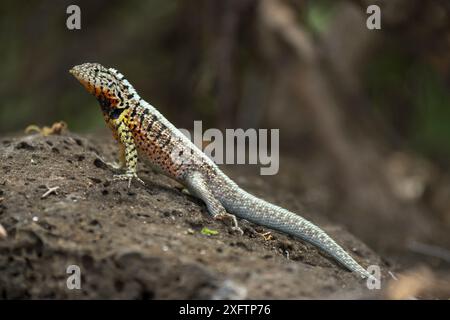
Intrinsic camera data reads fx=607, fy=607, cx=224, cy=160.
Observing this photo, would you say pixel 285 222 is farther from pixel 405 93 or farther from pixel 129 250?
pixel 405 93

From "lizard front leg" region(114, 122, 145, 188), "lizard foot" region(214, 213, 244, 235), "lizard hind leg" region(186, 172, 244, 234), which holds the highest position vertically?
"lizard front leg" region(114, 122, 145, 188)

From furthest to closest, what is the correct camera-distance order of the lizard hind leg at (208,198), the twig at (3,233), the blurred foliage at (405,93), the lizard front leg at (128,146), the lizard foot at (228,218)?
the blurred foliage at (405,93) < the lizard front leg at (128,146) < the lizard hind leg at (208,198) < the lizard foot at (228,218) < the twig at (3,233)

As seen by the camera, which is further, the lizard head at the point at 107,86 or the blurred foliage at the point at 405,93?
the blurred foliage at the point at 405,93

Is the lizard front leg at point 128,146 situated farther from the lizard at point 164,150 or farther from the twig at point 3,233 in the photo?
the twig at point 3,233

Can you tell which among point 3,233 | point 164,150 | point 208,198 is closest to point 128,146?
point 164,150

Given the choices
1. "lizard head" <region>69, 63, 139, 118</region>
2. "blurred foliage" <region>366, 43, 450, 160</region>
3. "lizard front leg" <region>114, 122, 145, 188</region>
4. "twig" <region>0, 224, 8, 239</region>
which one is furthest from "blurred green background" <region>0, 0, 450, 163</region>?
"twig" <region>0, 224, 8, 239</region>

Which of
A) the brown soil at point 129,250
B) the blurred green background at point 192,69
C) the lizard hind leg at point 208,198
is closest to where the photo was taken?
the brown soil at point 129,250

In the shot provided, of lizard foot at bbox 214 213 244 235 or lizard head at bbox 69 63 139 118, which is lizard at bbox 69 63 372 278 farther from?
lizard foot at bbox 214 213 244 235

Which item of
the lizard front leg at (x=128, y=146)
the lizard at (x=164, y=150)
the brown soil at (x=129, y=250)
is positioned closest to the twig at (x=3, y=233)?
the brown soil at (x=129, y=250)
